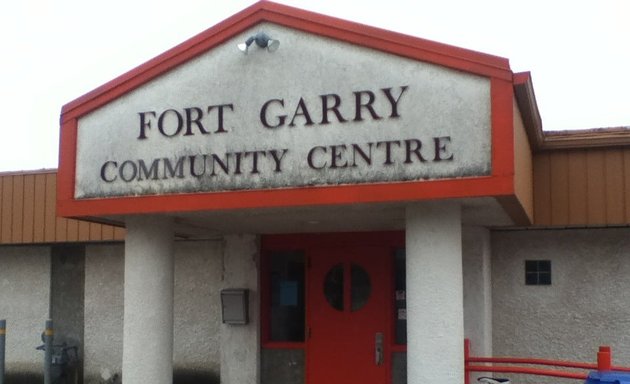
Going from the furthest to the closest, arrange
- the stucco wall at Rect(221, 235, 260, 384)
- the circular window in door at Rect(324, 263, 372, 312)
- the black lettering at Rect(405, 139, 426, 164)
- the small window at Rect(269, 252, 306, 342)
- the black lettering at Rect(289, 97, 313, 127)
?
the small window at Rect(269, 252, 306, 342) < the stucco wall at Rect(221, 235, 260, 384) < the circular window in door at Rect(324, 263, 372, 312) < the black lettering at Rect(289, 97, 313, 127) < the black lettering at Rect(405, 139, 426, 164)

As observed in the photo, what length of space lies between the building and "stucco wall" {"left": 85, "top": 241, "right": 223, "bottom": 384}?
31mm

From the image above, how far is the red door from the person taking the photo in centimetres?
1078

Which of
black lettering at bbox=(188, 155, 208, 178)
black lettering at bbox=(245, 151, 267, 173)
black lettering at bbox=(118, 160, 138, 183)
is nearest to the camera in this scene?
black lettering at bbox=(245, 151, 267, 173)

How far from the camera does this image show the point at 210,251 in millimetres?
11977

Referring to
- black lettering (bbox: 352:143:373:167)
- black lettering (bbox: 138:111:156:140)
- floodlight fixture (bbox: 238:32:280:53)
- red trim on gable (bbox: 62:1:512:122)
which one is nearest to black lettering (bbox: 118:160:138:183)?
black lettering (bbox: 138:111:156:140)

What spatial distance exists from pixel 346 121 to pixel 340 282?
12.3 feet

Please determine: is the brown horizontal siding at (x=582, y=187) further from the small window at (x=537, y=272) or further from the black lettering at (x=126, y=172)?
the black lettering at (x=126, y=172)

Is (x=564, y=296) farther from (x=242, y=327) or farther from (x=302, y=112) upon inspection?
(x=302, y=112)

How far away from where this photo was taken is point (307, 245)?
11.3 metres

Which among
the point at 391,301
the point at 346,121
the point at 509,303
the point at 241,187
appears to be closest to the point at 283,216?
the point at 241,187

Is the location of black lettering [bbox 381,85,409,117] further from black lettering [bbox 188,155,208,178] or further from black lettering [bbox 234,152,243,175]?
black lettering [bbox 188,155,208,178]

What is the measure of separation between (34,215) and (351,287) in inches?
Answer: 208

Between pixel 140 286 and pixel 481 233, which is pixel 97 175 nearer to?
pixel 140 286

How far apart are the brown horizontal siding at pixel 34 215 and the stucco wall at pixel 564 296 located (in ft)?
20.2
